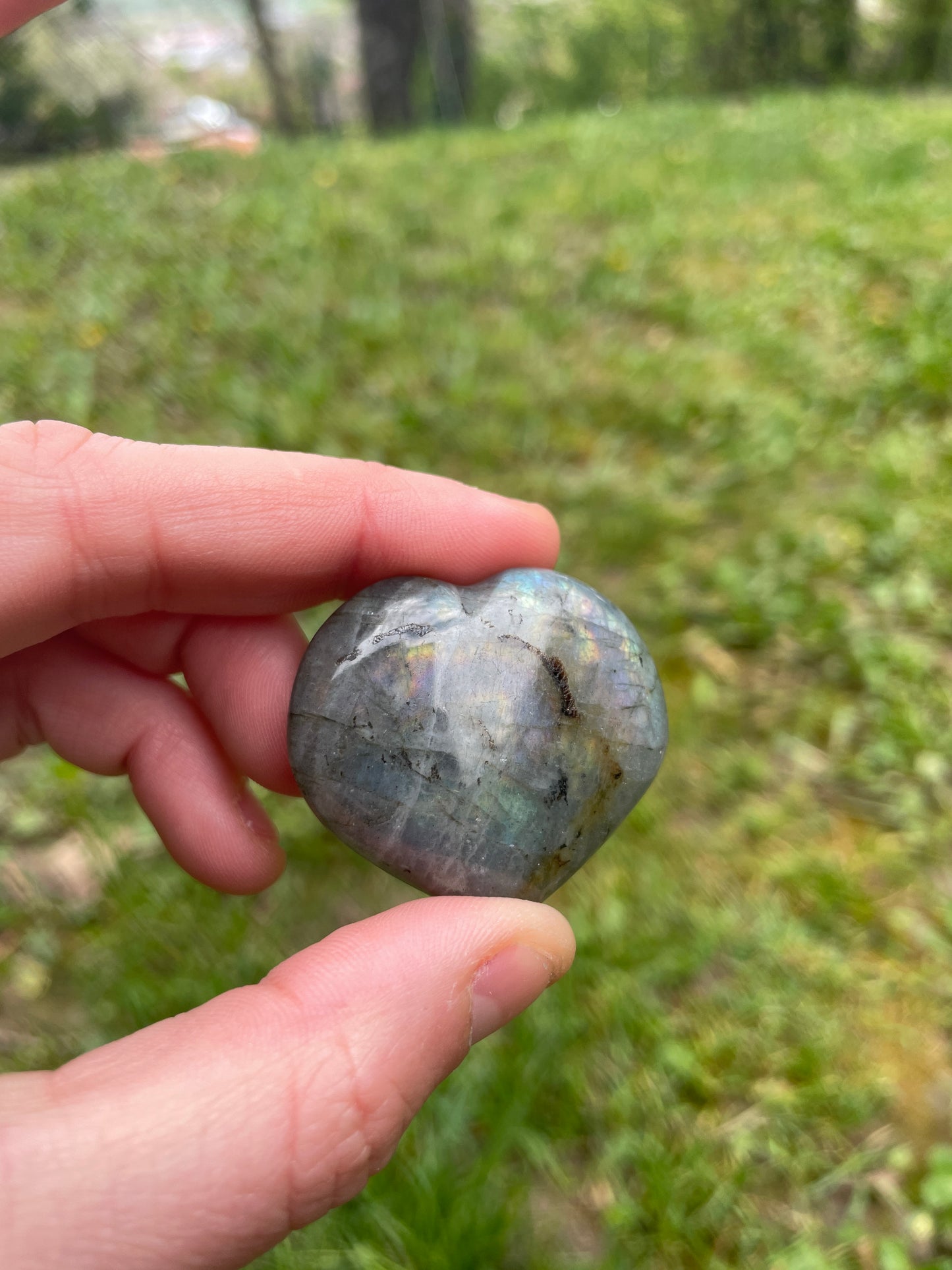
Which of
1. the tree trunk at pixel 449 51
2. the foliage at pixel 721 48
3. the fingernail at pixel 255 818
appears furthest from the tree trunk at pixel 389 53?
the fingernail at pixel 255 818

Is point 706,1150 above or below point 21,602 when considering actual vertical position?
below

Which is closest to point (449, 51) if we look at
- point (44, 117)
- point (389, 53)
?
point (389, 53)

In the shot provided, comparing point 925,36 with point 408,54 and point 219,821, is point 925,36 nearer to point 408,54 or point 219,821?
point 408,54

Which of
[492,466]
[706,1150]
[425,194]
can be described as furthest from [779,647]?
[425,194]

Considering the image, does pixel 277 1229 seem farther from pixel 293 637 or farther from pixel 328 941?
pixel 293 637

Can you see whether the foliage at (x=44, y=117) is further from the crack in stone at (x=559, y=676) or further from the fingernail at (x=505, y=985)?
the fingernail at (x=505, y=985)

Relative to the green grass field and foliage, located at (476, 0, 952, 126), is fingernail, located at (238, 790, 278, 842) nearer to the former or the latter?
the green grass field

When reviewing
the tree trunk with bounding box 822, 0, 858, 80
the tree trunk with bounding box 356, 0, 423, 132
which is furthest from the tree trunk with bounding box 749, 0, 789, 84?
the tree trunk with bounding box 356, 0, 423, 132
